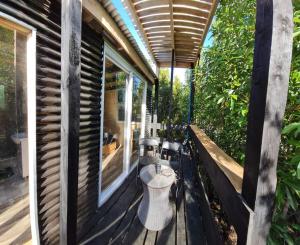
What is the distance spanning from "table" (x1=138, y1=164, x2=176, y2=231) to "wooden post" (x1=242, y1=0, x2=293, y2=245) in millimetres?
1612

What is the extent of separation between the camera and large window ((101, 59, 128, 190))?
10.6 ft

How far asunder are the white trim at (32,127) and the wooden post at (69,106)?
1.49 feet

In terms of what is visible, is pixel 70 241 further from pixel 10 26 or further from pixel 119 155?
pixel 119 155

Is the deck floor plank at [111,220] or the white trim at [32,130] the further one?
the deck floor plank at [111,220]

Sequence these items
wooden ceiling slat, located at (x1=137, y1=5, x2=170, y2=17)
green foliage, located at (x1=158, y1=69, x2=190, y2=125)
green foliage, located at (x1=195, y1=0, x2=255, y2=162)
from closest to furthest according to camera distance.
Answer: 1. green foliage, located at (x1=195, y1=0, x2=255, y2=162)
2. wooden ceiling slat, located at (x1=137, y1=5, x2=170, y2=17)
3. green foliage, located at (x1=158, y1=69, x2=190, y2=125)

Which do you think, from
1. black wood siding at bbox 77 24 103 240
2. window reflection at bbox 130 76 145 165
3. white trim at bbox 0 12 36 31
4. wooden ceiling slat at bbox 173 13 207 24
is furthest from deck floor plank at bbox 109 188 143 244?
wooden ceiling slat at bbox 173 13 207 24

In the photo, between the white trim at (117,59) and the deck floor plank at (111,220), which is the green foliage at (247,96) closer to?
the white trim at (117,59)

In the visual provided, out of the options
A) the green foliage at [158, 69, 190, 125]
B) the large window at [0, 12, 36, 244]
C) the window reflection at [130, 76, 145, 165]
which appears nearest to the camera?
the large window at [0, 12, 36, 244]

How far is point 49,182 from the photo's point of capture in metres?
1.79

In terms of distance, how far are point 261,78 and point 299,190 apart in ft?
2.04

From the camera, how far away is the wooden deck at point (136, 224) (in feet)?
7.45

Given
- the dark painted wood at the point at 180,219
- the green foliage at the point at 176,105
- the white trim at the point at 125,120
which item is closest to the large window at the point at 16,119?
the white trim at the point at 125,120

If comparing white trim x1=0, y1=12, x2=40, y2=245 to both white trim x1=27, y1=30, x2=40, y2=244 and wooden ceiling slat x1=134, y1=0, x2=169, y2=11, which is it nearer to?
white trim x1=27, y1=30, x2=40, y2=244

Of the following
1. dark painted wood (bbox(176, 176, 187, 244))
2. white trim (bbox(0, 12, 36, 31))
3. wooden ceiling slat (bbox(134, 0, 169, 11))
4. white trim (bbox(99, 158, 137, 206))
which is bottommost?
dark painted wood (bbox(176, 176, 187, 244))
